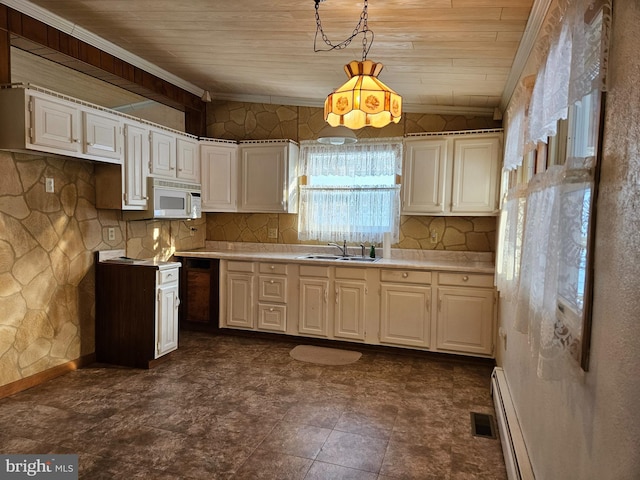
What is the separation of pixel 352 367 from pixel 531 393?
6.29 feet

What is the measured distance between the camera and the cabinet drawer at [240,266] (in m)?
4.48

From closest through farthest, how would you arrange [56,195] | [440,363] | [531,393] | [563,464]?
1. [563,464]
2. [531,393]
3. [56,195]
4. [440,363]

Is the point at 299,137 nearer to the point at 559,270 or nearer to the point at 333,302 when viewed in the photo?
the point at 333,302

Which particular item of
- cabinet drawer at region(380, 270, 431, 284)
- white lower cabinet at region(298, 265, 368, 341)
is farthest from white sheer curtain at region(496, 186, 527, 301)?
white lower cabinet at region(298, 265, 368, 341)

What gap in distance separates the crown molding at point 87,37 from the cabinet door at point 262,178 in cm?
107

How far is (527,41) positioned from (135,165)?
3.15m

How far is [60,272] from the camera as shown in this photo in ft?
11.2

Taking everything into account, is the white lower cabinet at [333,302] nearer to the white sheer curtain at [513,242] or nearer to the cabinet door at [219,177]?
the cabinet door at [219,177]

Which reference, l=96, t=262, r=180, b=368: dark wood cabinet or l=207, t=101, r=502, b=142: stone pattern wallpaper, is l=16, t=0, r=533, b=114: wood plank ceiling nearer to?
l=207, t=101, r=502, b=142: stone pattern wallpaper

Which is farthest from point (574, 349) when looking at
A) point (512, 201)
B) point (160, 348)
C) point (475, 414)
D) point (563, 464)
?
point (160, 348)

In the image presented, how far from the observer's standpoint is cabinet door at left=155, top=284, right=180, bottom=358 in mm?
3629

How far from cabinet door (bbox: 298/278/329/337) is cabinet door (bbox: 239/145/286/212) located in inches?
38.6

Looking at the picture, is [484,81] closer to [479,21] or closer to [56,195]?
[479,21]

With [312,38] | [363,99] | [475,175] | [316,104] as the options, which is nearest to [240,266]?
[316,104]
